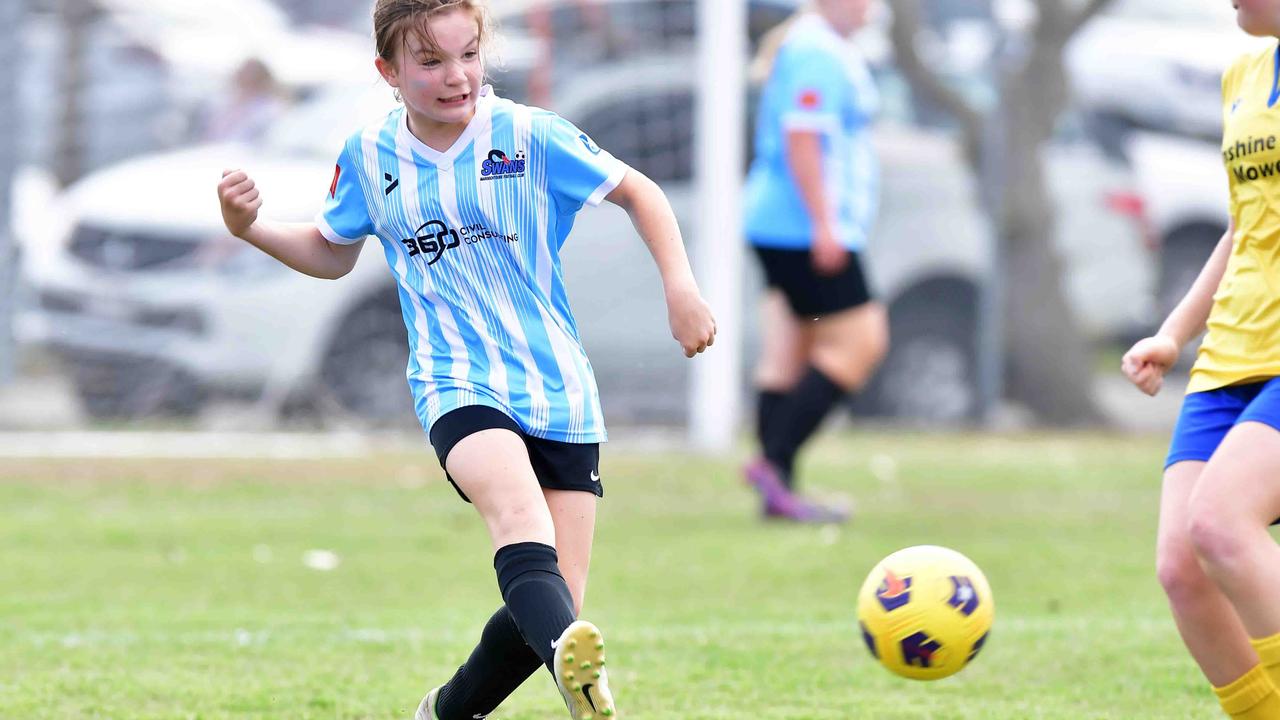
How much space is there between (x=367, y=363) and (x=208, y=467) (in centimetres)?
150

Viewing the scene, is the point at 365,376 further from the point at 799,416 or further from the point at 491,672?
the point at 491,672

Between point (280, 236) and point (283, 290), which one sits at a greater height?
point (280, 236)

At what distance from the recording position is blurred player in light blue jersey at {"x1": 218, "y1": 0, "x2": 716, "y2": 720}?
3.53 m

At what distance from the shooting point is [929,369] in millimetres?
12375

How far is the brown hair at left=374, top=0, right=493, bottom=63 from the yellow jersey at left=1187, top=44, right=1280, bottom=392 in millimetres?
1565

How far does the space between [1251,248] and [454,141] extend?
1666mm

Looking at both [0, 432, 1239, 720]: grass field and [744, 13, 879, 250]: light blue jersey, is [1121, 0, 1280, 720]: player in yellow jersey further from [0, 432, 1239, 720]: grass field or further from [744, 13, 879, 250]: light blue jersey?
[744, 13, 879, 250]: light blue jersey

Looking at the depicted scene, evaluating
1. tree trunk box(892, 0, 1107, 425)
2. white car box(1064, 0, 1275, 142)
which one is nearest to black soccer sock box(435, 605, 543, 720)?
tree trunk box(892, 0, 1107, 425)

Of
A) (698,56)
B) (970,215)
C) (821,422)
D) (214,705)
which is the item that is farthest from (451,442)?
(970,215)

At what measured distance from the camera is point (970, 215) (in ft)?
40.7

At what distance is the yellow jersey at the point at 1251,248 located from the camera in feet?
11.5

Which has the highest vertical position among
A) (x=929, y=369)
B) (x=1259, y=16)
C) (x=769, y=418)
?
(x=1259, y=16)

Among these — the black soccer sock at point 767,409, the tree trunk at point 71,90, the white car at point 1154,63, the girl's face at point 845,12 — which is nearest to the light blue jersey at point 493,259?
the black soccer sock at point 767,409

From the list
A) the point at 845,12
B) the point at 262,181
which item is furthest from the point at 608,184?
the point at 262,181
